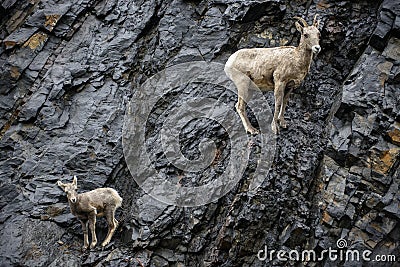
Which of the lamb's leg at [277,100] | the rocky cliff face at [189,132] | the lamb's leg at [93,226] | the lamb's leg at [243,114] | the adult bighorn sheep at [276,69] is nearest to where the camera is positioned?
the rocky cliff face at [189,132]

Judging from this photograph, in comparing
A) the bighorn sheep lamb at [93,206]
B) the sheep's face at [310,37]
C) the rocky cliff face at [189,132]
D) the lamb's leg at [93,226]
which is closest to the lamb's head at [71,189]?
the bighorn sheep lamb at [93,206]

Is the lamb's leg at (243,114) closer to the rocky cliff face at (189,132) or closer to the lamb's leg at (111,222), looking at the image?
the rocky cliff face at (189,132)

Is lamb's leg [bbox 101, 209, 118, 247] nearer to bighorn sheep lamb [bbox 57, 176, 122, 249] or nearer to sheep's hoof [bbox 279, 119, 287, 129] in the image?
bighorn sheep lamb [bbox 57, 176, 122, 249]

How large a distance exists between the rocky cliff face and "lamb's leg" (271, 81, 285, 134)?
0.84 ft

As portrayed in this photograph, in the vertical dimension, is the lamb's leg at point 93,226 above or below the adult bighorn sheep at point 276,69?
below

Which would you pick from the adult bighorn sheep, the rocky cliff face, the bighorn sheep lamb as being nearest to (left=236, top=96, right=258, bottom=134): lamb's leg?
the adult bighorn sheep

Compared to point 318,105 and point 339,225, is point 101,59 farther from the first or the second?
point 339,225

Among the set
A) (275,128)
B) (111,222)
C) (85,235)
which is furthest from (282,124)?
(85,235)

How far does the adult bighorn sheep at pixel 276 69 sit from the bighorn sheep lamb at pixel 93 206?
12.5ft

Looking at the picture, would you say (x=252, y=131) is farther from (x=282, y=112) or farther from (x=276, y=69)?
(x=276, y=69)

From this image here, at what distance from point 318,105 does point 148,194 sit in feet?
16.4

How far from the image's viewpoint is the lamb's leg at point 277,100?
11.9 metres

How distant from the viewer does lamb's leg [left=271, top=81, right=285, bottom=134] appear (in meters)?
11.9

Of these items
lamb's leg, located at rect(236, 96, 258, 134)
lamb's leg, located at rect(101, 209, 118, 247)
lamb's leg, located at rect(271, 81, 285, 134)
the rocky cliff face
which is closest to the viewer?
the rocky cliff face
